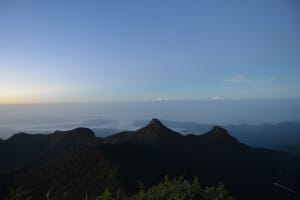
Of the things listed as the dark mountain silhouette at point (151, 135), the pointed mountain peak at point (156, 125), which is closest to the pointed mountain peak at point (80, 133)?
the dark mountain silhouette at point (151, 135)

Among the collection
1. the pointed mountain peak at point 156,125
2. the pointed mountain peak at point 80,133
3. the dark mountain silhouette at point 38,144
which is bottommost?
the dark mountain silhouette at point 38,144

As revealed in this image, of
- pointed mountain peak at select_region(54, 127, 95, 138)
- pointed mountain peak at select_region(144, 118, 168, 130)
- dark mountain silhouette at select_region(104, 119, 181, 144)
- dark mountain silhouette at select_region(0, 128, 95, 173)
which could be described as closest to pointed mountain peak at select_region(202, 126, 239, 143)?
dark mountain silhouette at select_region(104, 119, 181, 144)

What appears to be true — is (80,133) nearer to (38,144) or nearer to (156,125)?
(38,144)

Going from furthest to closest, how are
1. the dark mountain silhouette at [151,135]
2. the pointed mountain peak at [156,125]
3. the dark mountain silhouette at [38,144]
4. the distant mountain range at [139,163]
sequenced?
the dark mountain silhouette at [38,144], the pointed mountain peak at [156,125], the dark mountain silhouette at [151,135], the distant mountain range at [139,163]

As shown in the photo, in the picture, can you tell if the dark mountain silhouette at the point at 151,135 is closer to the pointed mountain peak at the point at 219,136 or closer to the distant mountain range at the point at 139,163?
the distant mountain range at the point at 139,163

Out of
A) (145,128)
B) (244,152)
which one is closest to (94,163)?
(145,128)

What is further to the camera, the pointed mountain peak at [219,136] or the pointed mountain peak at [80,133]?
the pointed mountain peak at [80,133]

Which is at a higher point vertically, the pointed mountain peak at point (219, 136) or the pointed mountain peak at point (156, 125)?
the pointed mountain peak at point (156, 125)

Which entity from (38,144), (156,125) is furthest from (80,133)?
(156,125)

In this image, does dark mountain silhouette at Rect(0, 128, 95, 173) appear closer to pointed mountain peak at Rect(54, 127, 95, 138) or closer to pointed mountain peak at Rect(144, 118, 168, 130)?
pointed mountain peak at Rect(54, 127, 95, 138)

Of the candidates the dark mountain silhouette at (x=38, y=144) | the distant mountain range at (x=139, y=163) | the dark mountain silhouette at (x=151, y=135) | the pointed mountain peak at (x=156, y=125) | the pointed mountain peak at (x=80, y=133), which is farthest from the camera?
the pointed mountain peak at (x=80, y=133)
